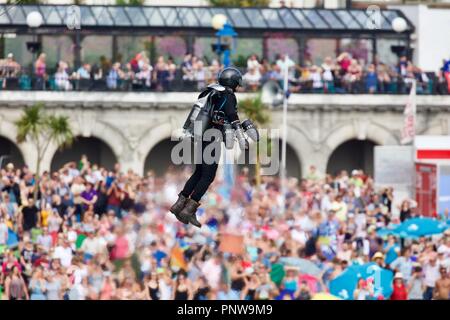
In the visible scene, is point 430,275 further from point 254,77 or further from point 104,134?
point 104,134

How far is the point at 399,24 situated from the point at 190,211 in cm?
4089

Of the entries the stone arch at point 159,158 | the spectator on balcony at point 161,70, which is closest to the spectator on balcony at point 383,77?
the stone arch at point 159,158

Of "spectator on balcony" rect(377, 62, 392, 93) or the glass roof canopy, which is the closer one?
"spectator on balcony" rect(377, 62, 392, 93)

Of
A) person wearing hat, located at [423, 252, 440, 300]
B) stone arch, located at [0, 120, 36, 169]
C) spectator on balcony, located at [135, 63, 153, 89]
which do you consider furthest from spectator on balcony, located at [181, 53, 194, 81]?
stone arch, located at [0, 120, 36, 169]

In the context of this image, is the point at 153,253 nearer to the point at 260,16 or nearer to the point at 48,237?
the point at 48,237

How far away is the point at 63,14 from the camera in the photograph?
58281 mm

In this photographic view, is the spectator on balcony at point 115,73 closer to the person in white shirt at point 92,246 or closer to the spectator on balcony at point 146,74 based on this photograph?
the spectator on balcony at point 146,74

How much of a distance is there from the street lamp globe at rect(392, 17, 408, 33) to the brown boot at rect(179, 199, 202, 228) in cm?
3940

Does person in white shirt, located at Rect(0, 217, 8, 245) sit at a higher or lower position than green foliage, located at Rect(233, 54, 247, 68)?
lower

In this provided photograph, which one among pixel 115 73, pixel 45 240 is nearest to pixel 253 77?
pixel 115 73

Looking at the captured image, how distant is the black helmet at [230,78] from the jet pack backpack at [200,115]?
6 cm

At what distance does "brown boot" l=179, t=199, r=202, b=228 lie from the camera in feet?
58.1

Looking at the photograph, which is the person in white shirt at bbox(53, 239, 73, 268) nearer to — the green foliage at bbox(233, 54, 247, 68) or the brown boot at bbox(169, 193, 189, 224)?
the green foliage at bbox(233, 54, 247, 68)
